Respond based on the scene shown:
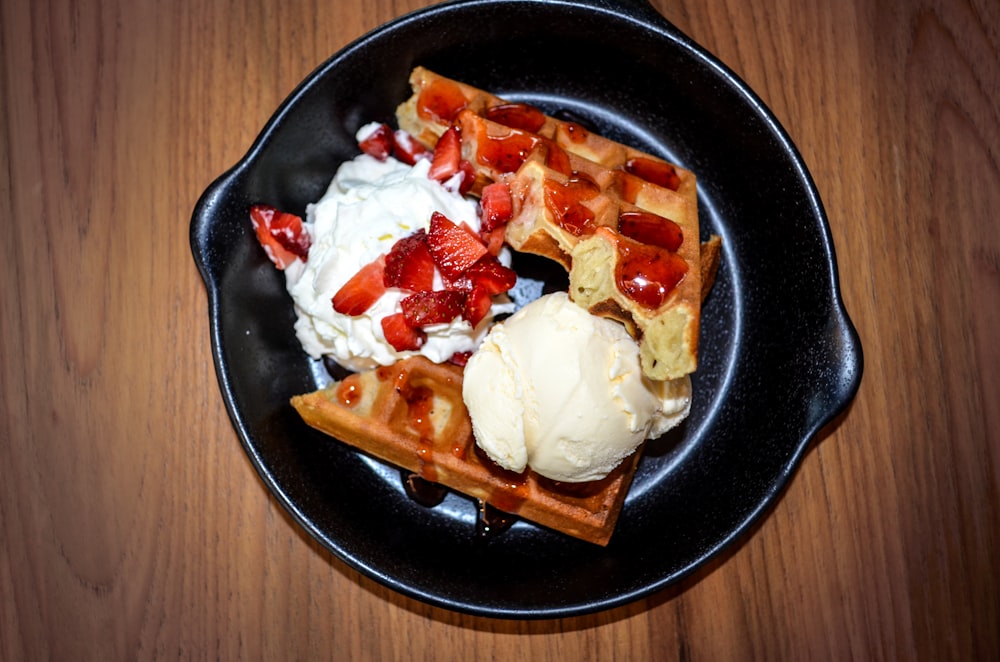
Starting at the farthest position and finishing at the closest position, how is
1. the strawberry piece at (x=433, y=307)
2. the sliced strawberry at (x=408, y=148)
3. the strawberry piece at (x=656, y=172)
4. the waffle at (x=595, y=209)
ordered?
the sliced strawberry at (x=408, y=148), the strawberry piece at (x=656, y=172), the strawberry piece at (x=433, y=307), the waffle at (x=595, y=209)

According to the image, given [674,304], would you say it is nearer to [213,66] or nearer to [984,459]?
[984,459]

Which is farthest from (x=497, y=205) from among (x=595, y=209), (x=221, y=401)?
(x=221, y=401)

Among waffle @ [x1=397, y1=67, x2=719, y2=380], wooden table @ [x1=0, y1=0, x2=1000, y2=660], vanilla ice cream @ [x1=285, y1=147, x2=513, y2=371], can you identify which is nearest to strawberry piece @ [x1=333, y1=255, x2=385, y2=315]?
vanilla ice cream @ [x1=285, y1=147, x2=513, y2=371]

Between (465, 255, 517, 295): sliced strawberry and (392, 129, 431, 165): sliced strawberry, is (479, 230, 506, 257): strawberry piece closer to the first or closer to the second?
(465, 255, 517, 295): sliced strawberry

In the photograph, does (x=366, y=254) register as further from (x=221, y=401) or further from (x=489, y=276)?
(x=221, y=401)

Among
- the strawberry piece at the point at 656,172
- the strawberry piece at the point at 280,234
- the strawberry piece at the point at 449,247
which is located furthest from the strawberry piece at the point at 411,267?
the strawberry piece at the point at 656,172

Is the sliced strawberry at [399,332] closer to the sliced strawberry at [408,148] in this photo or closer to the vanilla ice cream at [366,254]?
the vanilla ice cream at [366,254]
